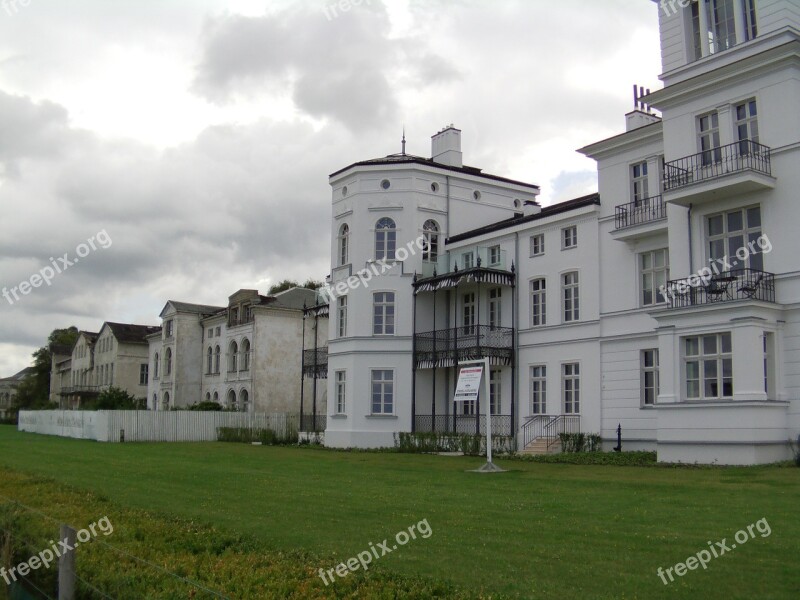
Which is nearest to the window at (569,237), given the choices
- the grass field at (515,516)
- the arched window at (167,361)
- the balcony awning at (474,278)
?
the balcony awning at (474,278)

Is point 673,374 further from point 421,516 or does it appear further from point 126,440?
point 126,440

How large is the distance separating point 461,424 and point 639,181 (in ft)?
41.3

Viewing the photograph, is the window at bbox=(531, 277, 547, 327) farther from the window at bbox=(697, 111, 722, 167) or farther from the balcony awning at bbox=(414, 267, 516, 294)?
the window at bbox=(697, 111, 722, 167)

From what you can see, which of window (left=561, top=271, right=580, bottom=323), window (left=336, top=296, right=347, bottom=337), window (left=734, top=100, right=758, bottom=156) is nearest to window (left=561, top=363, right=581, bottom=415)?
window (left=561, top=271, right=580, bottom=323)

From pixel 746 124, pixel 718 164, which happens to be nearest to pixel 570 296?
pixel 718 164

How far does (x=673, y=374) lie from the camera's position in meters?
23.0

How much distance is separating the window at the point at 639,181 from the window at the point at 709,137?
3.82m

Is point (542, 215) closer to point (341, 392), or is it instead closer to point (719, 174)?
point (719, 174)

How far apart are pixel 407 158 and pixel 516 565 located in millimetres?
30574

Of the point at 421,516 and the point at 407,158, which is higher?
the point at 407,158

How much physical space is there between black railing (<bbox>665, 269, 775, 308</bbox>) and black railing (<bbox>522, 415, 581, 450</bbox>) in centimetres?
745

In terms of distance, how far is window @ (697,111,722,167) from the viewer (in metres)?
23.7

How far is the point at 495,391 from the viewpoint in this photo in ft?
110

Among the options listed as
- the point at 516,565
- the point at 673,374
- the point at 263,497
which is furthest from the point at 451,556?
the point at 673,374
